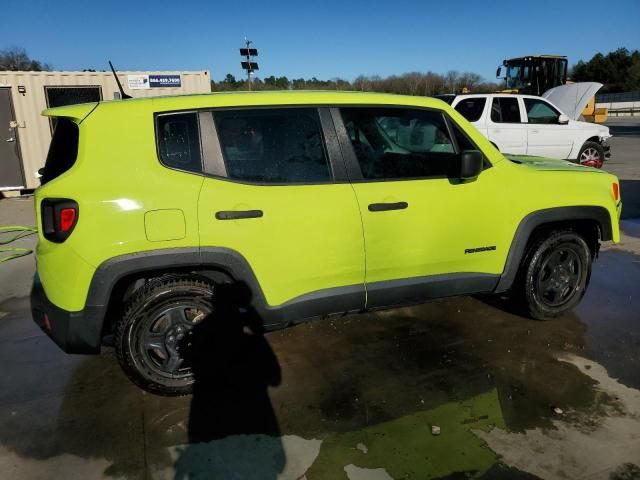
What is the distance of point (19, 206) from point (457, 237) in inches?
374

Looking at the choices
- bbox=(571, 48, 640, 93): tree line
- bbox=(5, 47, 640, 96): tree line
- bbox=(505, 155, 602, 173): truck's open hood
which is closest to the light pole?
bbox=(5, 47, 640, 96): tree line

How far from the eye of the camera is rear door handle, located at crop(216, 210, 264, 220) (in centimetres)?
283

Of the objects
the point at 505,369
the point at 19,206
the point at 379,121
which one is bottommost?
the point at 505,369

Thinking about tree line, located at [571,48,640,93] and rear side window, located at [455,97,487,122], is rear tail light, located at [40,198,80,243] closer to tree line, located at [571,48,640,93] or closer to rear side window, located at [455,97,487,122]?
rear side window, located at [455,97,487,122]

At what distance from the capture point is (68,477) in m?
2.45

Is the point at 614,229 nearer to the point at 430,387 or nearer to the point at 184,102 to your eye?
the point at 430,387

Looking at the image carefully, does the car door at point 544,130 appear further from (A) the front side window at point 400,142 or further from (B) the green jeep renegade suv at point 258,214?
(A) the front side window at point 400,142

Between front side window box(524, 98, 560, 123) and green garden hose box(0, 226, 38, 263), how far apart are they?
396 inches

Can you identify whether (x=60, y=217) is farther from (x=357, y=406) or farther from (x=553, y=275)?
(x=553, y=275)

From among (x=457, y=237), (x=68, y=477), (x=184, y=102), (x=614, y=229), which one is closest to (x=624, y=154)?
(x=614, y=229)

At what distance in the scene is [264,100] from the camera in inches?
121

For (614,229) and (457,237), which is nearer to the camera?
(457,237)

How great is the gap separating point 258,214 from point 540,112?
1030 cm

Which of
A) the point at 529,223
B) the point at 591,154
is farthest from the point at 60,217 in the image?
the point at 591,154
